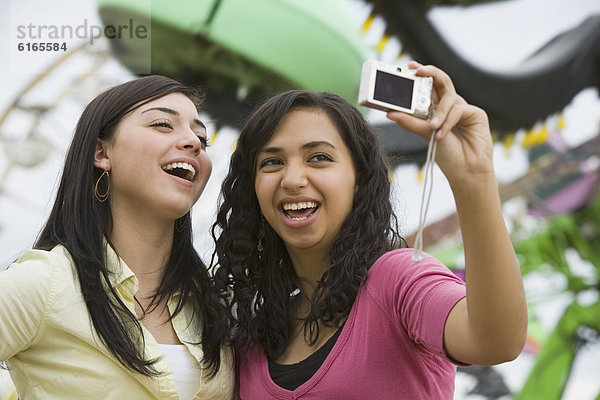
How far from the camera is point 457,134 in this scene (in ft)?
3.88

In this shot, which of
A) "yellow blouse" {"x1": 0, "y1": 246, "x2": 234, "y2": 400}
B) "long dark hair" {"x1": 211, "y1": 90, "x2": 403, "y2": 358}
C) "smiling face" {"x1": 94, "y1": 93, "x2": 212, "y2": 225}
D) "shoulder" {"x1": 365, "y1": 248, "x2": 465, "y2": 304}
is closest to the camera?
"shoulder" {"x1": 365, "y1": 248, "x2": 465, "y2": 304}

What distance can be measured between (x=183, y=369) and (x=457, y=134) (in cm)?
102

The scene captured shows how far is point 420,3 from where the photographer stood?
13.3 feet

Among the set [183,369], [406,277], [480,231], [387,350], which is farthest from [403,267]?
[183,369]

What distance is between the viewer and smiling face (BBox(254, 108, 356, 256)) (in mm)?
1724

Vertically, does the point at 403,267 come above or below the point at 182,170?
below

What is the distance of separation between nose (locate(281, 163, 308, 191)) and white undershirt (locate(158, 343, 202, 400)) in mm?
→ 530

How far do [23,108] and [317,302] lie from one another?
3.50m

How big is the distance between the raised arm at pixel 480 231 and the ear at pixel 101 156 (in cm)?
105

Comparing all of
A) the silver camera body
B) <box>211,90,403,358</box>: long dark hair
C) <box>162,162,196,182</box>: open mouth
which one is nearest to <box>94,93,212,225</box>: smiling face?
<box>162,162,196,182</box>: open mouth

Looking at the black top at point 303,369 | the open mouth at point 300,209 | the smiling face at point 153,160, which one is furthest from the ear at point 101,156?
the black top at point 303,369

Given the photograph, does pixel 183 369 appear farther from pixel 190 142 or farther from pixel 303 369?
pixel 190 142

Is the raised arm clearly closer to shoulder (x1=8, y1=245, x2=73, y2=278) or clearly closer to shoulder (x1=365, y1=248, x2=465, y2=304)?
shoulder (x1=365, y1=248, x2=465, y2=304)

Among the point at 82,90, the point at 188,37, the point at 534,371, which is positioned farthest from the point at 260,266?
the point at 534,371
